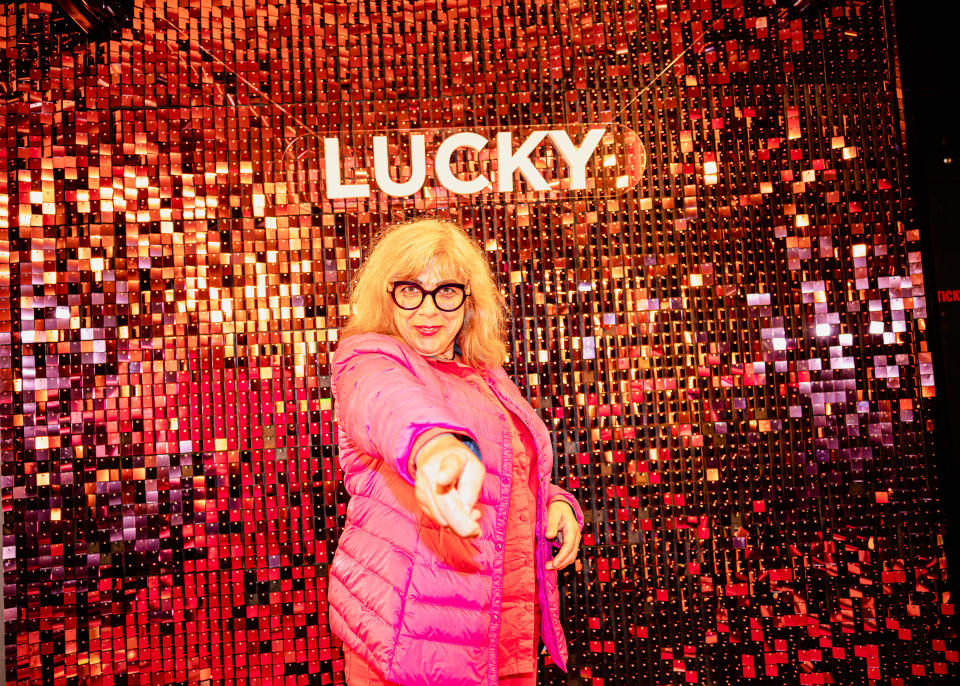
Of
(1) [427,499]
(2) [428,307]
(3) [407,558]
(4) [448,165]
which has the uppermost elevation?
(4) [448,165]

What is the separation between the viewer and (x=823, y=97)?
8.21ft

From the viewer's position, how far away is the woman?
43.9 inches

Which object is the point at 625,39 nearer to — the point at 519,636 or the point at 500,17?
the point at 500,17

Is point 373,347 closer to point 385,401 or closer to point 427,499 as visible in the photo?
point 385,401

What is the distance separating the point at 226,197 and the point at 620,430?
1.74 meters

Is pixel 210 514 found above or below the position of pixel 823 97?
below

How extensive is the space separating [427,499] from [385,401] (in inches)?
9.1

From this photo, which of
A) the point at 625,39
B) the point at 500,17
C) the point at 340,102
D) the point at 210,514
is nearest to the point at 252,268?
the point at 340,102

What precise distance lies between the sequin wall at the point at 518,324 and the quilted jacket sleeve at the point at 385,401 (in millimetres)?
1093

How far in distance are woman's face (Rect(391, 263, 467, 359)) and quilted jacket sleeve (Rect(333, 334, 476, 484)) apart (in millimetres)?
176

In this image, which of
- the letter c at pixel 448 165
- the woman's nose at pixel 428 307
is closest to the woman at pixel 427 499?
the woman's nose at pixel 428 307

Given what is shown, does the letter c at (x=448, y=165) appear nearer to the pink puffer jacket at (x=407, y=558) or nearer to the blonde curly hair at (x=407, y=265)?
the blonde curly hair at (x=407, y=265)

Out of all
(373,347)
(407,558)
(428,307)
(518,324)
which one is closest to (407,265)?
(428,307)

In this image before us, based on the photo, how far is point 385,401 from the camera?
1.13 metres
